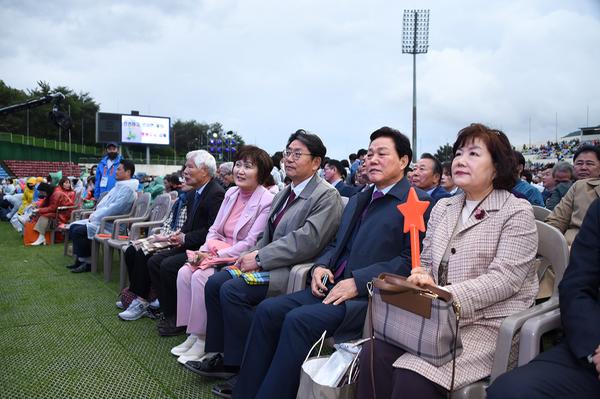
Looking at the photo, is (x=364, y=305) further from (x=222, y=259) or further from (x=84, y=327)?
(x=84, y=327)

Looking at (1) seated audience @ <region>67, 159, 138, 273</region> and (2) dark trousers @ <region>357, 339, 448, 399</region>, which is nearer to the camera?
(2) dark trousers @ <region>357, 339, 448, 399</region>

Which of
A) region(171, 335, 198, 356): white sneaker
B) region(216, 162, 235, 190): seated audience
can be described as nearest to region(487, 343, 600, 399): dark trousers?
region(171, 335, 198, 356): white sneaker

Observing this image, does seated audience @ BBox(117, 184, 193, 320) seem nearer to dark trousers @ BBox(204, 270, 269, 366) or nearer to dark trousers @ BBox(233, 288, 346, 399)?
dark trousers @ BBox(204, 270, 269, 366)

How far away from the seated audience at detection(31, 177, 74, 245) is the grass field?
301cm

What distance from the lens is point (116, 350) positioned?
10.4 feet

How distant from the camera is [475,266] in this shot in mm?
1807

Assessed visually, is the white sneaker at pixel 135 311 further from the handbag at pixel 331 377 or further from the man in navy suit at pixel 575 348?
the man in navy suit at pixel 575 348

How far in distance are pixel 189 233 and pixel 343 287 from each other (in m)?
1.96

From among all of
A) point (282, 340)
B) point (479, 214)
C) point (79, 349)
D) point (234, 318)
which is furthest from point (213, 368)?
point (479, 214)

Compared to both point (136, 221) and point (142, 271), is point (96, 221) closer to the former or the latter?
point (136, 221)

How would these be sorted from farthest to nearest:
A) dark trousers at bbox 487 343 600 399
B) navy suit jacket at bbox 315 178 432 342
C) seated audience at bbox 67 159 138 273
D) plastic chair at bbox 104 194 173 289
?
seated audience at bbox 67 159 138 273 < plastic chair at bbox 104 194 173 289 < navy suit jacket at bbox 315 178 432 342 < dark trousers at bbox 487 343 600 399

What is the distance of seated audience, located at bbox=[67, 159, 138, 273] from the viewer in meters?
5.63

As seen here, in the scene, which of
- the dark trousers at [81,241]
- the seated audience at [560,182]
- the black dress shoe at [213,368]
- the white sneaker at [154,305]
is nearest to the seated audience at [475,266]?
the black dress shoe at [213,368]

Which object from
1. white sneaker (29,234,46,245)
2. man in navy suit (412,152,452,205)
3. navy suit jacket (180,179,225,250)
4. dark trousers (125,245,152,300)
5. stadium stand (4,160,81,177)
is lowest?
white sneaker (29,234,46,245)
